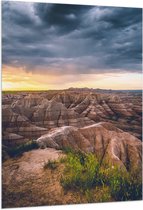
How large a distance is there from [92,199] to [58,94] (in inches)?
43.1

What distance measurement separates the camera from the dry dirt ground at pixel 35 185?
407 cm

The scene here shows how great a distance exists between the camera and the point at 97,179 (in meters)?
4.25

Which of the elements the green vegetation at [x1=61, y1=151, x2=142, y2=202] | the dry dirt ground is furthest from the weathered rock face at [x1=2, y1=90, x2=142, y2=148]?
the green vegetation at [x1=61, y1=151, x2=142, y2=202]

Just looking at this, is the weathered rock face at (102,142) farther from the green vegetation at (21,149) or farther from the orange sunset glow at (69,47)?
the orange sunset glow at (69,47)

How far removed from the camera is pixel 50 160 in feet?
13.9

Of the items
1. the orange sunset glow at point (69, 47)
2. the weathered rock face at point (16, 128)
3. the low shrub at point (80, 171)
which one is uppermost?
the orange sunset glow at point (69, 47)

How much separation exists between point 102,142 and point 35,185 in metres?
0.83

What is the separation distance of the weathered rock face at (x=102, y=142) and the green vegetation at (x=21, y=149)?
0.06 metres

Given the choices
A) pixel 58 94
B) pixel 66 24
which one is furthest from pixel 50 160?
pixel 66 24

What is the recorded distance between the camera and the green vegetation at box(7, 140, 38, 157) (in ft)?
13.7

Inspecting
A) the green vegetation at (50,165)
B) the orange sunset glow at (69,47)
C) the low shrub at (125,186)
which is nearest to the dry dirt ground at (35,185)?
the green vegetation at (50,165)

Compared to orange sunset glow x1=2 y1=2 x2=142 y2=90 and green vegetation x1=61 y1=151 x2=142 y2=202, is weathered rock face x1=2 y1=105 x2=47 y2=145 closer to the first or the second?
orange sunset glow x1=2 y1=2 x2=142 y2=90

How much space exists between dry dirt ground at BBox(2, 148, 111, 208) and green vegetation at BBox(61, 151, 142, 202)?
5cm

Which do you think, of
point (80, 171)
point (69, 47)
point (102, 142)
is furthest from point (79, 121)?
point (69, 47)
